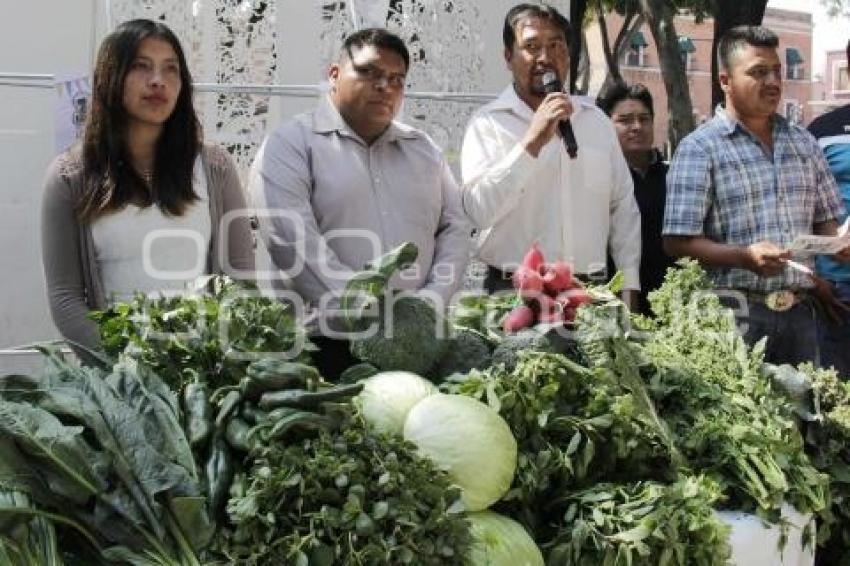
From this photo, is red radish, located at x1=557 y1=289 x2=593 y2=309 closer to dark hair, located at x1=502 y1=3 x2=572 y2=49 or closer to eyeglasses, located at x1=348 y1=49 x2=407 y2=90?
eyeglasses, located at x1=348 y1=49 x2=407 y2=90

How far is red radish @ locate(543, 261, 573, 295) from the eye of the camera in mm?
2463

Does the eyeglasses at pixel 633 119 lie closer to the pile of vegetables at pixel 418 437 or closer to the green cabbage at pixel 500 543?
the pile of vegetables at pixel 418 437

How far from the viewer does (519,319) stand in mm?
2416

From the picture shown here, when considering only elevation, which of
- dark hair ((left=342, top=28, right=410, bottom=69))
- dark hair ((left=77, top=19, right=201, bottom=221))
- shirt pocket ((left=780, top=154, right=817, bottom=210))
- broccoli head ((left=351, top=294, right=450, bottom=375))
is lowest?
broccoli head ((left=351, top=294, right=450, bottom=375))

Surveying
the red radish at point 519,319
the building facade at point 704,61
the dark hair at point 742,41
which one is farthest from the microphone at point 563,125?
the building facade at point 704,61

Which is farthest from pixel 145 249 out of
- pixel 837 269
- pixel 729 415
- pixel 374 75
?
pixel 837 269

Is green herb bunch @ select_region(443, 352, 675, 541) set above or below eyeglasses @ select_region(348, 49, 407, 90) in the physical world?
below

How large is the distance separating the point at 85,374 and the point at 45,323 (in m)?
2.34

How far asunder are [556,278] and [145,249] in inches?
47.3

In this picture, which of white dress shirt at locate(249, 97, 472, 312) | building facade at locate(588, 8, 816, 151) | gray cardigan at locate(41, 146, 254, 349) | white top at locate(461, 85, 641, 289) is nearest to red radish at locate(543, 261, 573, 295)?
white dress shirt at locate(249, 97, 472, 312)

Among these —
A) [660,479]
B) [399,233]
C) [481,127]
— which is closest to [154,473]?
[660,479]

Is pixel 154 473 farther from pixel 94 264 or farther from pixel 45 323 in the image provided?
pixel 45 323

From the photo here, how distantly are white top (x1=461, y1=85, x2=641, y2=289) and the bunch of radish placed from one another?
952mm

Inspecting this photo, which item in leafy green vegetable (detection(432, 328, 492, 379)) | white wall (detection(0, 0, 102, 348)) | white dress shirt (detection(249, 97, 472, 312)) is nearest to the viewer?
leafy green vegetable (detection(432, 328, 492, 379))
